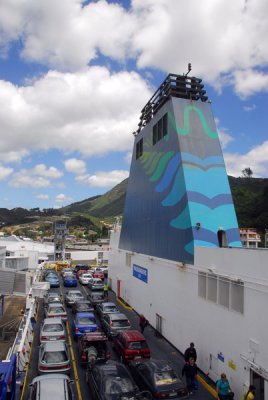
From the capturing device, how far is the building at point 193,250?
12148 mm

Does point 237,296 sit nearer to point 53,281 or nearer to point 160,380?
point 160,380

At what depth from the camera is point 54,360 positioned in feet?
45.8

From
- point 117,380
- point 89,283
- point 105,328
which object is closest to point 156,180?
point 105,328

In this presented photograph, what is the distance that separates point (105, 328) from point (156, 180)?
9.08 m

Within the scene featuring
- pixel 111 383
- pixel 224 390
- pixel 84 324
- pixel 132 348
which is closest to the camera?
pixel 111 383

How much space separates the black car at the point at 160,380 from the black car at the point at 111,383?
0.68 metres

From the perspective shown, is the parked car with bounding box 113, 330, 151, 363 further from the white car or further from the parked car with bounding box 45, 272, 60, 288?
the white car

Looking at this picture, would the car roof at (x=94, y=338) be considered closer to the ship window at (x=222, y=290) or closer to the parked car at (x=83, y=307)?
the ship window at (x=222, y=290)

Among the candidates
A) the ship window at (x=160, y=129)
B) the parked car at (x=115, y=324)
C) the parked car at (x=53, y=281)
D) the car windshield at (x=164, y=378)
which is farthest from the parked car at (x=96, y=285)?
the car windshield at (x=164, y=378)

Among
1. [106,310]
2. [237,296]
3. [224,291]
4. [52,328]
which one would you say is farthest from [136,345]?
[106,310]

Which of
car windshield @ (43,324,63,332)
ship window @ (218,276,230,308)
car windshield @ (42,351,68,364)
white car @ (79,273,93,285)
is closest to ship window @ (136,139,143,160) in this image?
car windshield @ (43,324,63,332)

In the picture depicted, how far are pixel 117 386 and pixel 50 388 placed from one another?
208 centimetres

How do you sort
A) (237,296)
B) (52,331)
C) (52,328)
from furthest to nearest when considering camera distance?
1. (52,328)
2. (52,331)
3. (237,296)

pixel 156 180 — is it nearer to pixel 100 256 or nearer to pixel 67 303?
pixel 67 303
